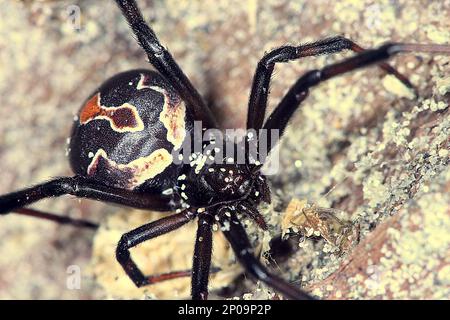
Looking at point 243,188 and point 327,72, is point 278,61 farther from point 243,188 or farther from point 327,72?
point 243,188

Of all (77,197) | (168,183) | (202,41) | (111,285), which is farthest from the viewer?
(202,41)

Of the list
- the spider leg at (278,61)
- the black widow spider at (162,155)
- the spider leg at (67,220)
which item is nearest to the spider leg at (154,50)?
the black widow spider at (162,155)

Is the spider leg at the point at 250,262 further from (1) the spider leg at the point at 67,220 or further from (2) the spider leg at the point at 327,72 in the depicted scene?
(1) the spider leg at the point at 67,220

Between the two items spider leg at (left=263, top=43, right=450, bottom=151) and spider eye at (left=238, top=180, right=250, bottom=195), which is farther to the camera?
spider eye at (left=238, top=180, right=250, bottom=195)

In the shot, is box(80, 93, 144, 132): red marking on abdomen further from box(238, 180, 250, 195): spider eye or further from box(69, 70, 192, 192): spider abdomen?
box(238, 180, 250, 195): spider eye

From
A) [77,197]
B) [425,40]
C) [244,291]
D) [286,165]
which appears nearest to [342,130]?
[286,165]

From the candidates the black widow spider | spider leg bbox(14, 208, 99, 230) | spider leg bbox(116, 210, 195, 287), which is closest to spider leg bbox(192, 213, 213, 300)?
the black widow spider

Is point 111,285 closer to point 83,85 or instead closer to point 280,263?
point 280,263
